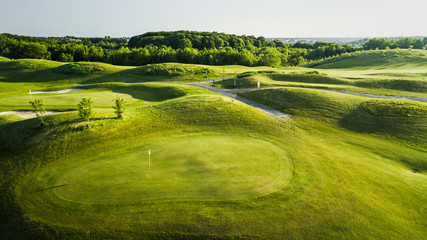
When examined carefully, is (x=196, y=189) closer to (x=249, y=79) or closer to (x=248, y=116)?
(x=248, y=116)

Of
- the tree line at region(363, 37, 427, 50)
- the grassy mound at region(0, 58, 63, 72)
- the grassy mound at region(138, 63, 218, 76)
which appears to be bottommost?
the grassy mound at region(138, 63, 218, 76)

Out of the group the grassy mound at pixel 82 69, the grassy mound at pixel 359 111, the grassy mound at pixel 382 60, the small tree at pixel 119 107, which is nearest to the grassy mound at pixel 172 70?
the grassy mound at pixel 82 69

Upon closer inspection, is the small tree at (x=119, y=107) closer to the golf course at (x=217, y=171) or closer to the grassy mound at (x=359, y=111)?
the golf course at (x=217, y=171)

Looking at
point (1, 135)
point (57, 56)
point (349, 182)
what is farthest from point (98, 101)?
point (57, 56)

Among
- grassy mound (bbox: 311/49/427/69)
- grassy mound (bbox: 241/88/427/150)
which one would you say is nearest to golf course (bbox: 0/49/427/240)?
grassy mound (bbox: 241/88/427/150)

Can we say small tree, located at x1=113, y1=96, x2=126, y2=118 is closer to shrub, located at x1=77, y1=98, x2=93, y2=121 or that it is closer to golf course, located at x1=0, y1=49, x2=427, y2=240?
golf course, located at x1=0, y1=49, x2=427, y2=240
